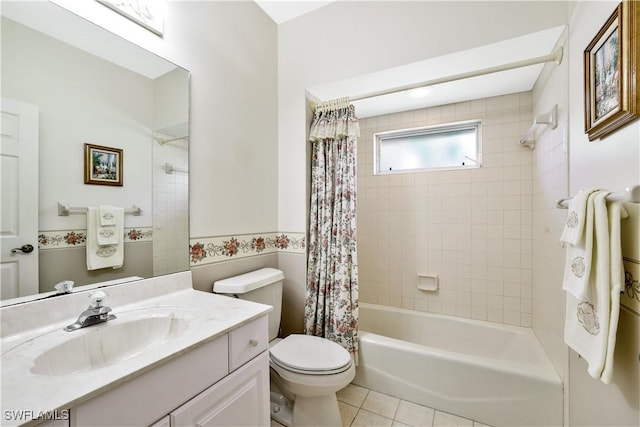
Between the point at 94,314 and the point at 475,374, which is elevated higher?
the point at 94,314

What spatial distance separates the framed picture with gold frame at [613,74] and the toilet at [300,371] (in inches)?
59.3

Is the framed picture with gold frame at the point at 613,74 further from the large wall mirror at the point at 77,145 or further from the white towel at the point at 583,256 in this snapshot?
the large wall mirror at the point at 77,145

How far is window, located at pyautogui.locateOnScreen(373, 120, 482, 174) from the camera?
2.27 meters

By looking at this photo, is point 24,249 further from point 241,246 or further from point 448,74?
point 448,74

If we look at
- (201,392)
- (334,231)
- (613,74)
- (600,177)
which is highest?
(613,74)

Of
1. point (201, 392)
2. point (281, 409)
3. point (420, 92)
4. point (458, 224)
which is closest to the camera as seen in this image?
point (201, 392)

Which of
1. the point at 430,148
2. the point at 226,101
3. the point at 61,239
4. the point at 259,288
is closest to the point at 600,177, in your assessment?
the point at 430,148

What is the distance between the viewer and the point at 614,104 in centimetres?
91

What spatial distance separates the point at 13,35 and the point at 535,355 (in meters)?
2.93

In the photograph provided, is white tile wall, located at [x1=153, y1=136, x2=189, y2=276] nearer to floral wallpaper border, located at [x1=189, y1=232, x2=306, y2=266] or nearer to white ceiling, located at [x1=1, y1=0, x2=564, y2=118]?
floral wallpaper border, located at [x1=189, y1=232, x2=306, y2=266]

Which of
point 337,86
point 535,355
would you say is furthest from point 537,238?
point 337,86

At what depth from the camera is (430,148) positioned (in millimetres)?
2416

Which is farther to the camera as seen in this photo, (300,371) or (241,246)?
(241,246)

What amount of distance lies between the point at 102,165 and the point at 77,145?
0.10 m
